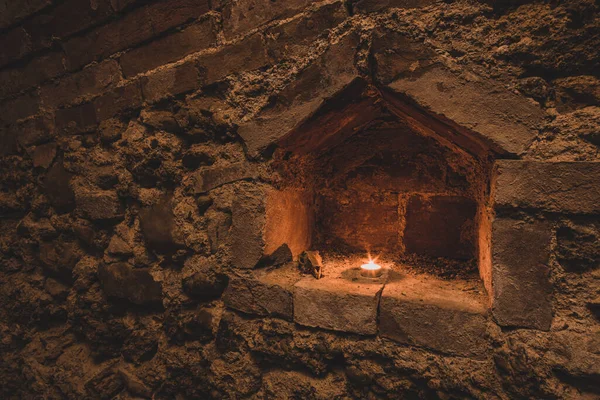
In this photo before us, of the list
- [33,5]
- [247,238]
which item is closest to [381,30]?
[247,238]

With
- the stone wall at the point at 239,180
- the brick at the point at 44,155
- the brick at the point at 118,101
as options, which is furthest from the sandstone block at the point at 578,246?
the brick at the point at 44,155

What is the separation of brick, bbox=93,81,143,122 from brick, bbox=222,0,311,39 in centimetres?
55

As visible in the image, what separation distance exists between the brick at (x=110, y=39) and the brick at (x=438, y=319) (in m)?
1.62

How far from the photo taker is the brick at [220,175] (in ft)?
4.38

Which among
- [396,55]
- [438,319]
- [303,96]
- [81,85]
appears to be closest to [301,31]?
[303,96]

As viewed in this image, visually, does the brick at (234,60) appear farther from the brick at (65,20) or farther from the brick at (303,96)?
the brick at (65,20)

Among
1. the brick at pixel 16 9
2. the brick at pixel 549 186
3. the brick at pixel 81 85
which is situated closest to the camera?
the brick at pixel 549 186

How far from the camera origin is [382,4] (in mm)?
1098

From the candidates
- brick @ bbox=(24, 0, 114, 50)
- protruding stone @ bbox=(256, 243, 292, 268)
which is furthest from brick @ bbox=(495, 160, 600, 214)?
brick @ bbox=(24, 0, 114, 50)

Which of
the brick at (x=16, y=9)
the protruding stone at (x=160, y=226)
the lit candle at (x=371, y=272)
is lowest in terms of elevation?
the lit candle at (x=371, y=272)

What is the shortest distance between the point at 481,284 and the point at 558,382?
405mm

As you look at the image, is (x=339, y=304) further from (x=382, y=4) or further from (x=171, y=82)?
(x=171, y=82)

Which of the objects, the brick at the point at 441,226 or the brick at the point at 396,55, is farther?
the brick at the point at 441,226

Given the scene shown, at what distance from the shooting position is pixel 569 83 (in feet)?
3.02
